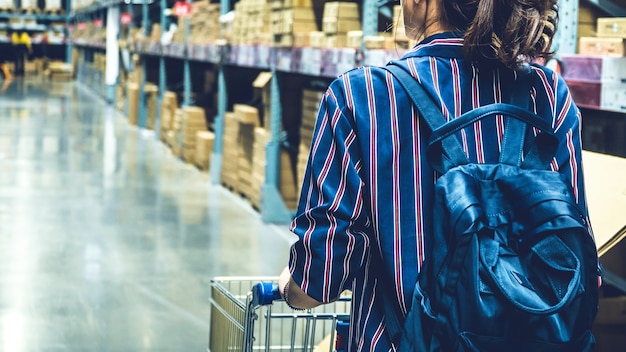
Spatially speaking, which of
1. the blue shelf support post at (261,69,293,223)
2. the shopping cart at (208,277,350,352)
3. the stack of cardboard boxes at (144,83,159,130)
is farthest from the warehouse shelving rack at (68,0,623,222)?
the shopping cart at (208,277,350,352)

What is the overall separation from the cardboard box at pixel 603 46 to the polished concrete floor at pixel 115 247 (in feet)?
7.06

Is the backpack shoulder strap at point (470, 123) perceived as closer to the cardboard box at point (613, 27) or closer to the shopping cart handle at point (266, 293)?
the shopping cart handle at point (266, 293)

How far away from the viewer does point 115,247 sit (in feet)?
22.3

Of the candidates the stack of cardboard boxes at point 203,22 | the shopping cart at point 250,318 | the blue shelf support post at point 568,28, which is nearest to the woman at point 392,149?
the shopping cart at point 250,318

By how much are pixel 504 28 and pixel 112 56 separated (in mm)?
20931

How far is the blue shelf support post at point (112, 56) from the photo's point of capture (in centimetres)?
2150

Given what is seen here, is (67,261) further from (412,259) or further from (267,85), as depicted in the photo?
(412,259)

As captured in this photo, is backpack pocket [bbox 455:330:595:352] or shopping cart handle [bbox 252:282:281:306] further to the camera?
shopping cart handle [bbox 252:282:281:306]

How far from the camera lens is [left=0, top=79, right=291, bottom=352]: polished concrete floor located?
483 centimetres

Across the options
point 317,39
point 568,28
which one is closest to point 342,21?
point 317,39

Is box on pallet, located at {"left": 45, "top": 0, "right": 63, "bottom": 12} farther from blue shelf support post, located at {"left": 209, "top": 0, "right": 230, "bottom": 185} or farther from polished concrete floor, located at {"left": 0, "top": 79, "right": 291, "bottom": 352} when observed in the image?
blue shelf support post, located at {"left": 209, "top": 0, "right": 230, "bottom": 185}

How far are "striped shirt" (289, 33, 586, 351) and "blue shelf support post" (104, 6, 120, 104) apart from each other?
2036 cm

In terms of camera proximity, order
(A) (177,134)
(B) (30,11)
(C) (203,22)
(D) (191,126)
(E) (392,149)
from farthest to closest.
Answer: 1. (B) (30,11)
2. (A) (177,134)
3. (C) (203,22)
4. (D) (191,126)
5. (E) (392,149)

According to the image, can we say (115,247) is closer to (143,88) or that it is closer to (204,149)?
(204,149)
